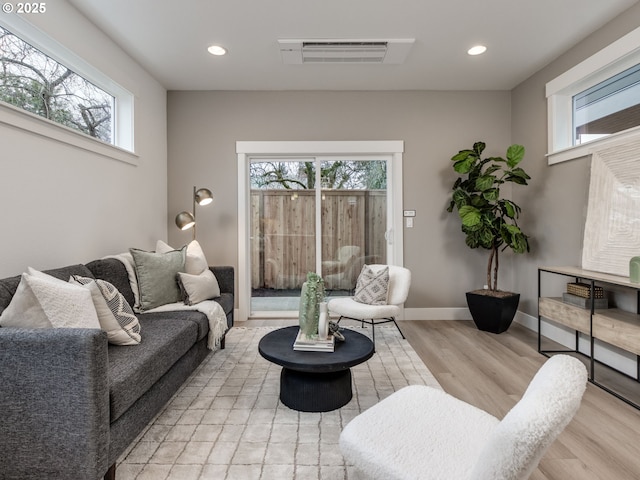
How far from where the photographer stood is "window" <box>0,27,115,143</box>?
2.17 m

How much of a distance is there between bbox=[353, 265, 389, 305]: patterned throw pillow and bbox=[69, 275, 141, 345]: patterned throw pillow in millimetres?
2131

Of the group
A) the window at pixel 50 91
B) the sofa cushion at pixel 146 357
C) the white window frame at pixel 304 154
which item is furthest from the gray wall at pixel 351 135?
the sofa cushion at pixel 146 357

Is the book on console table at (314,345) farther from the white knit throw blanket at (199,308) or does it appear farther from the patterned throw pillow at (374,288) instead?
the patterned throw pillow at (374,288)

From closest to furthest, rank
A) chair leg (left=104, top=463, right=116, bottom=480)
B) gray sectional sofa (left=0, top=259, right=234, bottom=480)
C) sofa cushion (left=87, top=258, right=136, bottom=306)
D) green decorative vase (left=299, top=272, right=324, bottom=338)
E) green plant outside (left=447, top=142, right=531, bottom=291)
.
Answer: gray sectional sofa (left=0, top=259, right=234, bottom=480), chair leg (left=104, top=463, right=116, bottom=480), green decorative vase (left=299, top=272, right=324, bottom=338), sofa cushion (left=87, top=258, right=136, bottom=306), green plant outside (left=447, top=142, right=531, bottom=291)

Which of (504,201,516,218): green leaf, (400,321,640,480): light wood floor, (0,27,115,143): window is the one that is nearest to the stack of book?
(400,321,640,480): light wood floor

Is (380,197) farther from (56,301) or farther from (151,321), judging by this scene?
(56,301)

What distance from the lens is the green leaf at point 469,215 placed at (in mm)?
3602

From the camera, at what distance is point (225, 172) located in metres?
4.21

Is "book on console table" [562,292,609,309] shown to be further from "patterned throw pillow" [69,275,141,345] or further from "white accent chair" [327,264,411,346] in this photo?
"patterned throw pillow" [69,275,141,345]

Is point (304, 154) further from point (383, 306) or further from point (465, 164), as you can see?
point (383, 306)

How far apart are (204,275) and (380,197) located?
2373 millimetres

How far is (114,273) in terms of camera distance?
2580 millimetres

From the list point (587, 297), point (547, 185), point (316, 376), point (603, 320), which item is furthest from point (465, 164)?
point (316, 376)

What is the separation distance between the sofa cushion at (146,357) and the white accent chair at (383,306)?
4.43 ft
